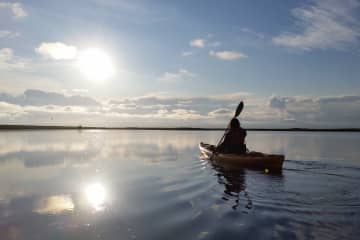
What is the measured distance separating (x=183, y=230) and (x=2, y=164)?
2132 cm

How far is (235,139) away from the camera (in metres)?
23.4

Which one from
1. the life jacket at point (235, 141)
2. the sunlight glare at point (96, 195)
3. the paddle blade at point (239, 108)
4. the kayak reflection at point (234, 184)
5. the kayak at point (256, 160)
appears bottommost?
the sunlight glare at point (96, 195)

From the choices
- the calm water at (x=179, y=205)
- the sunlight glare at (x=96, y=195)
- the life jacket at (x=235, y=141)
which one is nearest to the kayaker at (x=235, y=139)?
the life jacket at (x=235, y=141)

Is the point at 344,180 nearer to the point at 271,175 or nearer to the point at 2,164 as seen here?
the point at 271,175

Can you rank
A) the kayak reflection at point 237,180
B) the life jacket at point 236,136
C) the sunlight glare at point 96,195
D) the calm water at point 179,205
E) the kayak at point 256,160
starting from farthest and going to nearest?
the life jacket at point 236,136, the kayak at point 256,160, the kayak reflection at point 237,180, the sunlight glare at point 96,195, the calm water at point 179,205

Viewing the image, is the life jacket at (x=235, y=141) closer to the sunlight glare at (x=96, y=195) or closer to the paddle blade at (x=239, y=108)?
the paddle blade at (x=239, y=108)

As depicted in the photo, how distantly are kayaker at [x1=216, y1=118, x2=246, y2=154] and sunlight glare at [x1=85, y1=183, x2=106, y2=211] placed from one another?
36.5ft

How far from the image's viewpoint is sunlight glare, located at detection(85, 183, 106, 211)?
467 inches

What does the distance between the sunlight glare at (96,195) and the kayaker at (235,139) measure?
11127mm

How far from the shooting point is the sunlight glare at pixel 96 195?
1187 cm

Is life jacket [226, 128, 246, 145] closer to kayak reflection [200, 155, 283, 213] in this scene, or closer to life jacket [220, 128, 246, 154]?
life jacket [220, 128, 246, 154]

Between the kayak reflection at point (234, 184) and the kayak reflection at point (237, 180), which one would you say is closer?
the kayak reflection at point (237, 180)

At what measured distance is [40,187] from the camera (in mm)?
15602

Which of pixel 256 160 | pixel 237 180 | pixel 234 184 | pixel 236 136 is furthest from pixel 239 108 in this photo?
pixel 234 184
